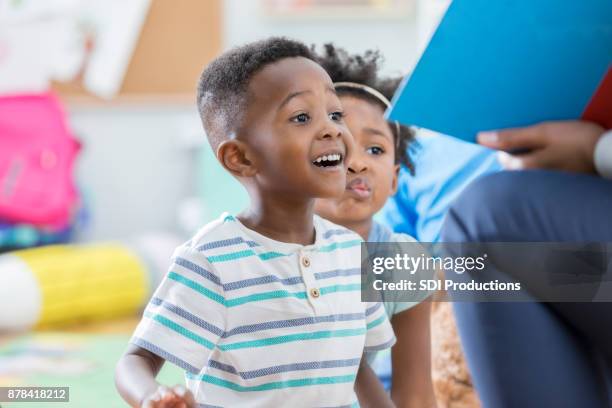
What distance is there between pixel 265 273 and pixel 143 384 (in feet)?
0.38

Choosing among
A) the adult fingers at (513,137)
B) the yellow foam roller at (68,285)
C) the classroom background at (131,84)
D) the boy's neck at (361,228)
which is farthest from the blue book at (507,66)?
the classroom background at (131,84)

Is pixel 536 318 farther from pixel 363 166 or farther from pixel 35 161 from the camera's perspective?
pixel 35 161

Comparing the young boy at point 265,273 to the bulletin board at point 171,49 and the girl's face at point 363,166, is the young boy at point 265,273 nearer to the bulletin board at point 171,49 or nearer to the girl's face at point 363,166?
the girl's face at point 363,166

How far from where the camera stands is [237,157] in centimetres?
65

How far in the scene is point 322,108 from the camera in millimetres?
637

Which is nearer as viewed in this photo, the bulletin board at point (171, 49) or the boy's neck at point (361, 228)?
the boy's neck at point (361, 228)

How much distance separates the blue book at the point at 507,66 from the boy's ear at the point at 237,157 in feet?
0.36

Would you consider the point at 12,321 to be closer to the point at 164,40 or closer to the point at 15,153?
the point at 15,153

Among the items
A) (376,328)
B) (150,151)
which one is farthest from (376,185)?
(150,151)

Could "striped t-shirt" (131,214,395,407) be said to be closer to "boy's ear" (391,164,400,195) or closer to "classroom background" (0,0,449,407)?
"boy's ear" (391,164,400,195)

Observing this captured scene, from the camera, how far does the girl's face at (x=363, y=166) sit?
2.33 feet

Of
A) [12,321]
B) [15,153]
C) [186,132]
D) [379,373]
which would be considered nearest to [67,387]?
[379,373]

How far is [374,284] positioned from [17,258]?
1.78m

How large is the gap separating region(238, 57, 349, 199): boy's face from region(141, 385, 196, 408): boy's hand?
0.57 ft
